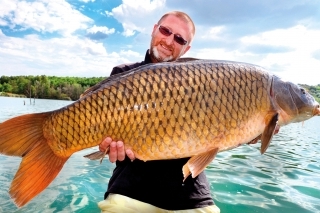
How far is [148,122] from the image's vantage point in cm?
228

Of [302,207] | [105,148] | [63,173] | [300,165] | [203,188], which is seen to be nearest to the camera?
[105,148]

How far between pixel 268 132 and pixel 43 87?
109873 mm

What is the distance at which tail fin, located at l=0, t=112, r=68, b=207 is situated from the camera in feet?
7.18

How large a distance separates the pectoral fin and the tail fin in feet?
4.84

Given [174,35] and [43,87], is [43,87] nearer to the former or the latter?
[43,87]

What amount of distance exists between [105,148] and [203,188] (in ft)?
3.59

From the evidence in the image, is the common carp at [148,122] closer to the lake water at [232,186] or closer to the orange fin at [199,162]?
the orange fin at [199,162]

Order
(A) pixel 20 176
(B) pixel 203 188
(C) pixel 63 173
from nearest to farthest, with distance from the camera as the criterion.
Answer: (A) pixel 20 176 → (B) pixel 203 188 → (C) pixel 63 173

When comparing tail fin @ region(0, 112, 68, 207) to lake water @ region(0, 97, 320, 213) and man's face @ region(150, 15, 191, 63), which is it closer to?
man's face @ region(150, 15, 191, 63)

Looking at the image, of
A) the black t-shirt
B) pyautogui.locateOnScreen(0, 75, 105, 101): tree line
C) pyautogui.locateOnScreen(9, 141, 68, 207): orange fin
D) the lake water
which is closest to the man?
the black t-shirt

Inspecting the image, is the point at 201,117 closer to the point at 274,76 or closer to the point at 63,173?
the point at 274,76

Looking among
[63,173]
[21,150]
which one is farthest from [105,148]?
[63,173]

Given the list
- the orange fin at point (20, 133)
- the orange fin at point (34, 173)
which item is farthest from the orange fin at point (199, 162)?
the orange fin at point (20, 133)

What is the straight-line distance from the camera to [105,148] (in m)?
2.37
